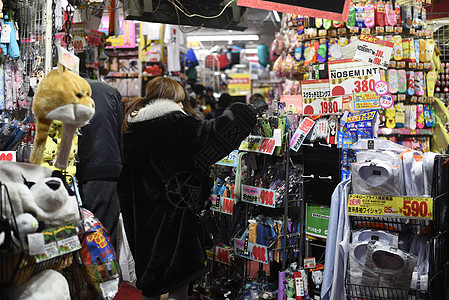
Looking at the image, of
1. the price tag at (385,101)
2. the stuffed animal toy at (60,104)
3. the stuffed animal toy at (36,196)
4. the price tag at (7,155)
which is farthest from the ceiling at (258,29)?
the stuffed animal toy at (36,196)

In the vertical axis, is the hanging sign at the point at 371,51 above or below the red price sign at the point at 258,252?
above

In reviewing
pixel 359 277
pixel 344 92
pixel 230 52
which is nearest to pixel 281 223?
pixel 359 277

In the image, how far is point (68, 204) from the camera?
1.63 m

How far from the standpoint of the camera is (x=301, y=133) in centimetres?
354

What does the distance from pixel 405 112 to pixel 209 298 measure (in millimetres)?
3677

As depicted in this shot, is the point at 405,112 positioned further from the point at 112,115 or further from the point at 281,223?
→ the point at 112,115

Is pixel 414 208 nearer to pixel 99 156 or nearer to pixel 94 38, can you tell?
pixel 99 156

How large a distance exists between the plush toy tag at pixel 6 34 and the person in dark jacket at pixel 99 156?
58 centimetres

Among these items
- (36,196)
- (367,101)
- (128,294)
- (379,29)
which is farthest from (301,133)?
(379,29)

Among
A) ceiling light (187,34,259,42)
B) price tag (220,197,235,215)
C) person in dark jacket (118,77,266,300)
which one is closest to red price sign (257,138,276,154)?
price tag (220,197,235,215)

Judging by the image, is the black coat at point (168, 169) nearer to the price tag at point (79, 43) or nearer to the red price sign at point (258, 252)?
the red price sign at point (258, 252)

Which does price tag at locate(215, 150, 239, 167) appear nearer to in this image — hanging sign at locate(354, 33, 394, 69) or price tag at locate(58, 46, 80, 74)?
hanging sign at locate(354, 33, 394, 69)

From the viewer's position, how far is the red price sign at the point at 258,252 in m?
3.45

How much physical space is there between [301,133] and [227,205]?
0.84 meters
